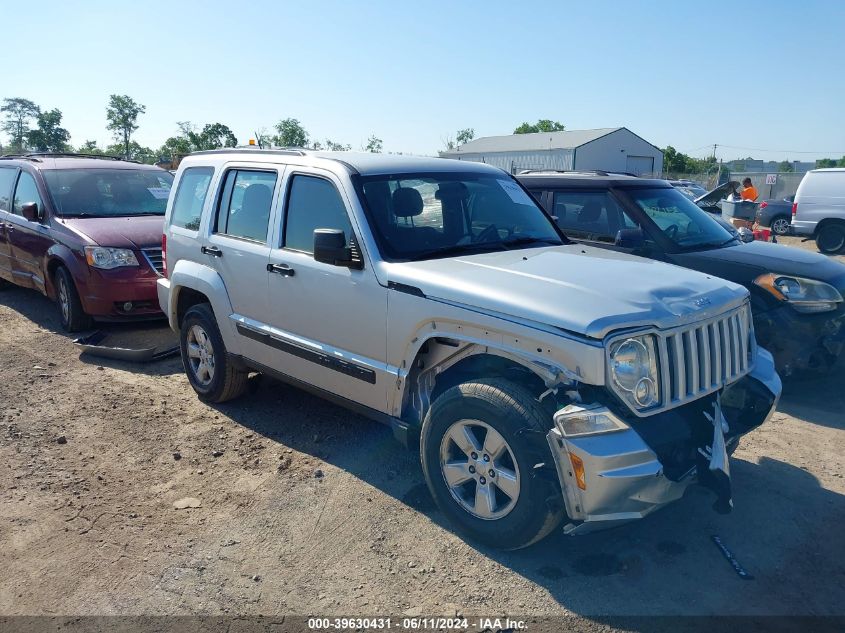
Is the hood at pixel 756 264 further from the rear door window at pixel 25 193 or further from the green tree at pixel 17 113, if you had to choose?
the green tree at pixel 17 113

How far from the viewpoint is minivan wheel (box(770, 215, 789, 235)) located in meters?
→ 21.0

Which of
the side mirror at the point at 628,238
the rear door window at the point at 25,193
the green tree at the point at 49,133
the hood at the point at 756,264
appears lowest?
the hood at the point at 756,264

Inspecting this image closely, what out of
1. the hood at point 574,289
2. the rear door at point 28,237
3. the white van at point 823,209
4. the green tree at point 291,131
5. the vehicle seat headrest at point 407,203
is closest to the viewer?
the hood at point 574,289

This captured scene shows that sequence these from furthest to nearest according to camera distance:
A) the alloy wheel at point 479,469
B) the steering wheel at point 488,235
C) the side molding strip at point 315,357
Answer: the steering wheel at point 488,235 → the side molding strip at point 315,357 → the alloy wheel at point 479,469

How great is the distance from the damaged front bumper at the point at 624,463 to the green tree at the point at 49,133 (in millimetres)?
54569

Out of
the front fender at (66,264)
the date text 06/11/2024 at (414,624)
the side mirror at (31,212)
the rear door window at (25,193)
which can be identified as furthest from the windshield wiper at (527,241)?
the rear door window at (25,193)

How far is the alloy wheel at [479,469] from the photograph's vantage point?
11.0 feet

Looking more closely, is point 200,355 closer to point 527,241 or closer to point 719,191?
point 527,241

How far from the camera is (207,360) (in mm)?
5625

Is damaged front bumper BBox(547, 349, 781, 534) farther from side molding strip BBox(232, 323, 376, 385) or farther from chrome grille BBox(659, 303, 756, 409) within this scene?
side molding strip BBox(232, 323, 376, 385)

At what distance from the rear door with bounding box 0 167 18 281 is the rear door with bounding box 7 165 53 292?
13cm

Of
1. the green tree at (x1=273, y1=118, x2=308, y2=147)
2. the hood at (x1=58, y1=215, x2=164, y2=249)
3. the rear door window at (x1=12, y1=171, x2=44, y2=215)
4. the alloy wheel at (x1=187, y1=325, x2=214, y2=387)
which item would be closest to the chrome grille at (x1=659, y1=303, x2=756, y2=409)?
the alloy wheel at (x1=187, y1=325, x2=214, y2=387)

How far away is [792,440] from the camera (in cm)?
498

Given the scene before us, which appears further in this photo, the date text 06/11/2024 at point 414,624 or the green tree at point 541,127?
the green tree at point 541,127
